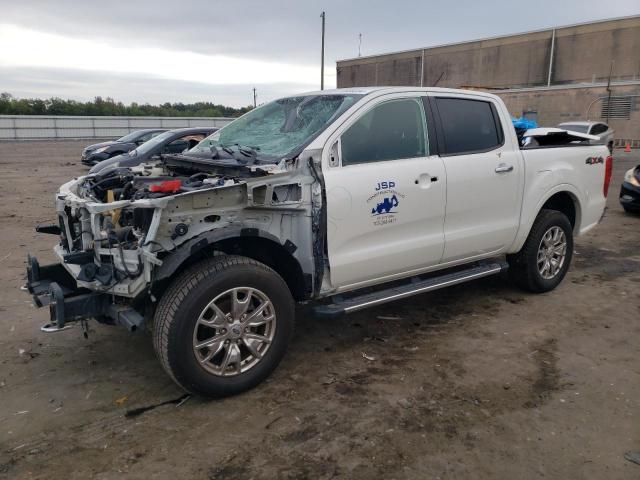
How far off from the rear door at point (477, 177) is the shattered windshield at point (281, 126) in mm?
965

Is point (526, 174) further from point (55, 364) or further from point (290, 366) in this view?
point (55, 364)

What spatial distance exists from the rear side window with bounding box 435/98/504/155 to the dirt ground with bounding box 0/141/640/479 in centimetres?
156

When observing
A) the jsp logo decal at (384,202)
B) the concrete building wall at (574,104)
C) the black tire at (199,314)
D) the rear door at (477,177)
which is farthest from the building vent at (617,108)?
the black tire at (199,314)

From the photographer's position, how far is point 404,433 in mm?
3084

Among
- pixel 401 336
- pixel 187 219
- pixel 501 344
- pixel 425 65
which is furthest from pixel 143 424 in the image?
pixel 425 65

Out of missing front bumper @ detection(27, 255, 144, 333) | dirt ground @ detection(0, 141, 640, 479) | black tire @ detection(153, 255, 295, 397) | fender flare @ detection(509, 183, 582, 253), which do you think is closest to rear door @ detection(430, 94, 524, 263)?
fender flare @ detection(509, 183, 582, 253)

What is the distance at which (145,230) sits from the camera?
3.28m

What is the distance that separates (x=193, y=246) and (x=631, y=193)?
30.1 feet

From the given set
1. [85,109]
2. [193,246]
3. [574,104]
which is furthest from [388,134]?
[85,109]

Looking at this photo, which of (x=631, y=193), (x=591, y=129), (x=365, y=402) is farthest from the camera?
(x=591, y=129)

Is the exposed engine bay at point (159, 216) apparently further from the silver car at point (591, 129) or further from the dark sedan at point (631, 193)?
the silver car at point (591, 129)

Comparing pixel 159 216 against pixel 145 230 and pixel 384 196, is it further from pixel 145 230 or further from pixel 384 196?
pixel 384 196

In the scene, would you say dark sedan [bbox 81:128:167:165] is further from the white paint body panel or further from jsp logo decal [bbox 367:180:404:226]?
jsp logo decal [bbox 367:180:404:226]

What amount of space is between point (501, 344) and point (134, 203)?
3.02 meters
